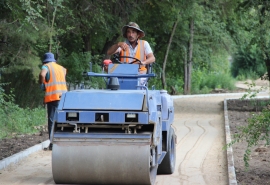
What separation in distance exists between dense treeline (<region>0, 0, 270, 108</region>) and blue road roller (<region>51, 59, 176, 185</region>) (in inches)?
89.2

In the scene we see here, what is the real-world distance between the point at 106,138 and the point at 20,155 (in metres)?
3.76

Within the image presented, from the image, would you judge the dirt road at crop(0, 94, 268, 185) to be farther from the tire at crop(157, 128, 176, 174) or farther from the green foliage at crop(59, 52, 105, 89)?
the green foliage at crop(59, 52, 105, 89)

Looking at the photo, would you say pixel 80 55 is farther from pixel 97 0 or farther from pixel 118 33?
pixel 97 0

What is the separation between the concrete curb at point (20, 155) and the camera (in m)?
11.7

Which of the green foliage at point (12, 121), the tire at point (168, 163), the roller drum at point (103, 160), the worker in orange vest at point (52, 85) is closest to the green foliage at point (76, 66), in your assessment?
the green foliage at point (12, 121)

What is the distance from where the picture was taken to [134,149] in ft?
30.4

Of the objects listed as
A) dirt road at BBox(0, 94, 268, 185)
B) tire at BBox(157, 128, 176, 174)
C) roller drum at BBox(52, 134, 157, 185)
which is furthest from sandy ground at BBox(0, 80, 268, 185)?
roller drum at BBox(52, 134, 157, 185)

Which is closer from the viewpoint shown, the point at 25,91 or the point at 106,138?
the point at 106,138

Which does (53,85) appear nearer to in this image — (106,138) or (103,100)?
(103,100)

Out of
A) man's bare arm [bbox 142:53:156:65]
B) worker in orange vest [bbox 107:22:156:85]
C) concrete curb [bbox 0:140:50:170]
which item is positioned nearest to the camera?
man's bare arm [bbox 142:53:156:65]

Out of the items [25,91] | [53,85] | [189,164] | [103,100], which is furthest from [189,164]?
[25,91]

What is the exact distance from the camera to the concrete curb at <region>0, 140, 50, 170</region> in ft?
38.3

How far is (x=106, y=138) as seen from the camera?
369 inches

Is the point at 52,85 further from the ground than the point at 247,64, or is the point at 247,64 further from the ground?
the point at 247,64
